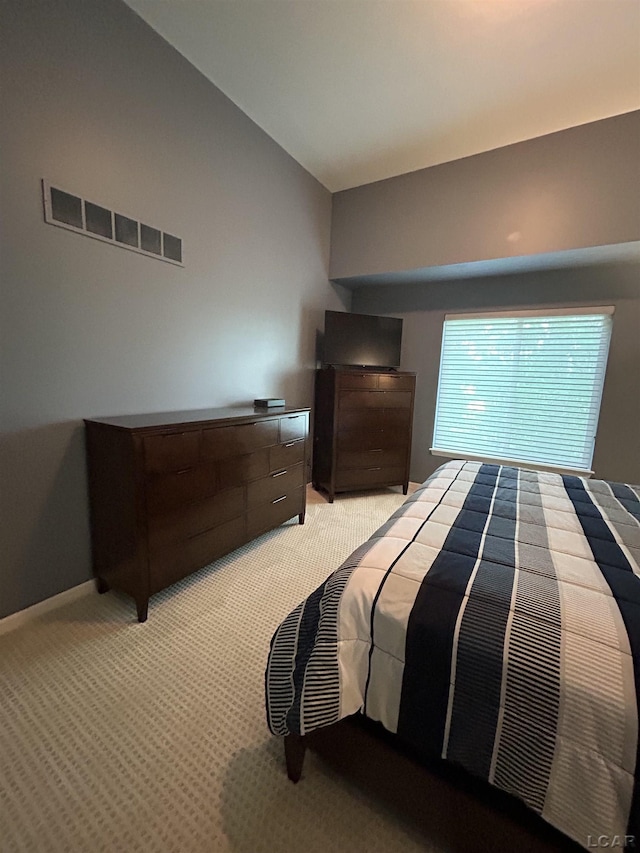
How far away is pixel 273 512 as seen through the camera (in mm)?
2477

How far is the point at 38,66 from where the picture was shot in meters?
1.51

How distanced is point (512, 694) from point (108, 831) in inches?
45.0

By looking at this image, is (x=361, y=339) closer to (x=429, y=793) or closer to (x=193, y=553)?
(x=193, y=553)

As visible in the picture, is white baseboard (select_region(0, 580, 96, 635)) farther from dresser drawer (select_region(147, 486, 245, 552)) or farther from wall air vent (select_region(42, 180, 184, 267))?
wall air vent (select_region(42, 180, 184, 267))

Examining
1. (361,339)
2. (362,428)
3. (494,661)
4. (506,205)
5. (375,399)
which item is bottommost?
(494,661)

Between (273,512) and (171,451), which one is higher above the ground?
(171,451)

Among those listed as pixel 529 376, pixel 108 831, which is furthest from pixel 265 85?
pixel 108 831

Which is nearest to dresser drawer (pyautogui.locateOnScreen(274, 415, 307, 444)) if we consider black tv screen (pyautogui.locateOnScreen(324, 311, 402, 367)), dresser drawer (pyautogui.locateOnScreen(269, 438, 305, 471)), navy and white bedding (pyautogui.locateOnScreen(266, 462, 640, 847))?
dresser drawer (pyautogui.locateOnScreen(269, 438, 305, 471))

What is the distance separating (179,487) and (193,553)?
42 cm

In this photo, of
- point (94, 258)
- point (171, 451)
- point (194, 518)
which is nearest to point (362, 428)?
point (194, 518)

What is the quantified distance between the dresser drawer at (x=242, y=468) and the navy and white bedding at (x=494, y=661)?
1126mm

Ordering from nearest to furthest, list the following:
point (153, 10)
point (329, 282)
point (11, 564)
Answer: point (11, 564) → point (153, 10) → point (329, 282)

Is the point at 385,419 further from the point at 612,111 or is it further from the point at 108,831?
the point at 108,831

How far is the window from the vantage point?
3070 mm
